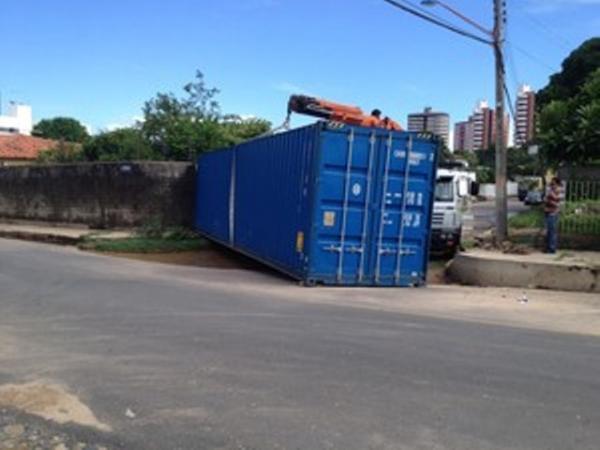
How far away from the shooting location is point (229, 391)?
6.64 m

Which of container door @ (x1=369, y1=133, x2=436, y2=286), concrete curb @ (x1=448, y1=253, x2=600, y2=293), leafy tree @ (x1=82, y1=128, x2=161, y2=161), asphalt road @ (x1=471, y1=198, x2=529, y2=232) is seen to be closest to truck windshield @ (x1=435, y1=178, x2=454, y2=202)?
concrete curb @ (x1=448, y1=253, x2=600, y2=293)

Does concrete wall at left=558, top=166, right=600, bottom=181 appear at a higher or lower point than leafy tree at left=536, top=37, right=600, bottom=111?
lower

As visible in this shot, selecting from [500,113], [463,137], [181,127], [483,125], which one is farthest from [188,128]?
[463,137]

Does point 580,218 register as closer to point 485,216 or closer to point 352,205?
point 352,205

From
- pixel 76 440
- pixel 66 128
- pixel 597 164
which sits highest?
pixel 66 128

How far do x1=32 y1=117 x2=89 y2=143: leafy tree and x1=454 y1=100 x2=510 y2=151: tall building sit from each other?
48.4 m

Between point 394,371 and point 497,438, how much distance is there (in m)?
1.96

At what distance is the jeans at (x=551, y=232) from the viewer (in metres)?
16.8

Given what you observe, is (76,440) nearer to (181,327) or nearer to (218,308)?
(181,327)

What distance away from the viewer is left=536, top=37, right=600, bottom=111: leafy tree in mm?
48369

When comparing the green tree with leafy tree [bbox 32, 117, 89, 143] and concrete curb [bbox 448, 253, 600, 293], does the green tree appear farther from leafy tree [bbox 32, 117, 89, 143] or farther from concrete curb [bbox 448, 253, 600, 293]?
leafy tree [bbox 32, 117, 89, 143]

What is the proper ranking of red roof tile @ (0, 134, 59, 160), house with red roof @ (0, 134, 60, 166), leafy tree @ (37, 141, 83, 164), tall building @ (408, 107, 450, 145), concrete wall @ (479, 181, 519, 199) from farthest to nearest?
1. concrete wall @ (479, 181, 519, 199)
2. red roof tile @ (0, 134, 59, 160)
3. house with red roof @ (0, 134, 60, 166)
4. leafy tree @ (37, 141, 83, 164)
5. tall building @ (408, 107, 450, 145)

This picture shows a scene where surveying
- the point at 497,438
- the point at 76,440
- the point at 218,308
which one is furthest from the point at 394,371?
the point at 218,308

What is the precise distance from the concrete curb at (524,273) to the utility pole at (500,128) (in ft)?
9.08
